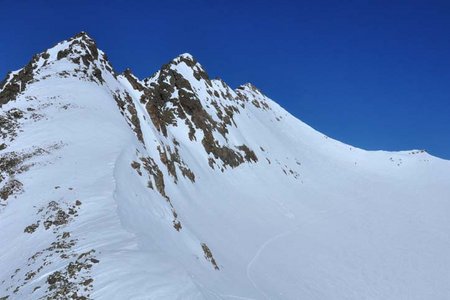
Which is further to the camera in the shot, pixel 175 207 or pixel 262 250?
pixel 262 250

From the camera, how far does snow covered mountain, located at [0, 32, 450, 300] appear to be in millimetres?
13188

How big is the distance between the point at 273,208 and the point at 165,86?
2884 cm

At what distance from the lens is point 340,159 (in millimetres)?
100875

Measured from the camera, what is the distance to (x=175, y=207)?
3412 cm

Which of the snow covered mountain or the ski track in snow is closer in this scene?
the snow covered mountain

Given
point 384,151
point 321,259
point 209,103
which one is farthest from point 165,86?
point 384,151

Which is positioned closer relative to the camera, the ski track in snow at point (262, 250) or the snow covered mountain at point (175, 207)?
the snow covered mountain at point (175, 207)

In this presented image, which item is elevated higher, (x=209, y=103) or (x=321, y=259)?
(x=209, y=103)

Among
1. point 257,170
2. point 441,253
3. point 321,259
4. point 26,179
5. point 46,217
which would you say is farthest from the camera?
point 257,170

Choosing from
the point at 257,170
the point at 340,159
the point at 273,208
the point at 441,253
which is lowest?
the point at 441,253

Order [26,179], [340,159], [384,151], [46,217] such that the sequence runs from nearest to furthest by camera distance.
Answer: [46,217] < [26,179] < [340,159] < [384,151]

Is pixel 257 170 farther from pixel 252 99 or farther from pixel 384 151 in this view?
pixel 384 151

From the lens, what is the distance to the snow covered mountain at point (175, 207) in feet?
43.3

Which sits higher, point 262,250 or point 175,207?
point 175,207
